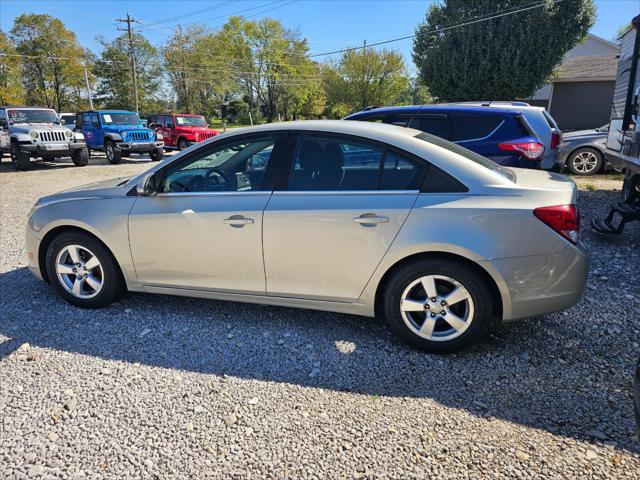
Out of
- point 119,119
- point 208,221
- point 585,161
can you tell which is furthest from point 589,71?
point 208,221

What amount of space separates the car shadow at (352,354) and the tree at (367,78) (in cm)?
4104

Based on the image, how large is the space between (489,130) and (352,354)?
4339mm

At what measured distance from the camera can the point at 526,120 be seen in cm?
612

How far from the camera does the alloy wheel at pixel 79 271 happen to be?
3.71m

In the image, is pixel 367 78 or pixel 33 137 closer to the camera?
pixel 33 137

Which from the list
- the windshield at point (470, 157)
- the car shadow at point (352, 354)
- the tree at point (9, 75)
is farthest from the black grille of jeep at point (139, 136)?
the tree at point (9, 75)

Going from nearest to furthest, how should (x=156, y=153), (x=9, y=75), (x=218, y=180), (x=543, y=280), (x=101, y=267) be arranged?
1. (x=543, y=280)
2. (x=218, y=180)
3. (x=101, y=267)
4. (x=156, y=153)
5. (x=9, y=75)

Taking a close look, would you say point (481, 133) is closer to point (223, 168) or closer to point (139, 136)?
point (223, 168)

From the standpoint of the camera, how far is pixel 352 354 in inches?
123

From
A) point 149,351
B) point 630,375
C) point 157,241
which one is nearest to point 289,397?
point 149,351

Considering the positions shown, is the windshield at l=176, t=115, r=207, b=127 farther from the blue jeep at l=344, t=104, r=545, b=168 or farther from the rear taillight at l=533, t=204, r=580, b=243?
the rear taillight at l=533, t=204, r=580, b=243

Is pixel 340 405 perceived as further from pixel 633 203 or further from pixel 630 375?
pixel 633 203

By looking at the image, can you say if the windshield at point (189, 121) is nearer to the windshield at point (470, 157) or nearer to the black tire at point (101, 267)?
the black tire at point (101, 267)

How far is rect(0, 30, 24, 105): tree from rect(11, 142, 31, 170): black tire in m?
37.7
